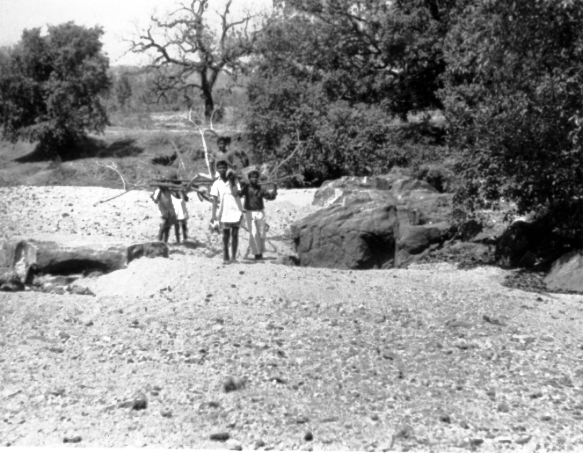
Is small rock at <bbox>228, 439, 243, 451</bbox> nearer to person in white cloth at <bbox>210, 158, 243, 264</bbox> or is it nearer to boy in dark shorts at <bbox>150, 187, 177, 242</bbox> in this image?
person in white cloth at <bbox>210, 158, 243, 264</bbox>

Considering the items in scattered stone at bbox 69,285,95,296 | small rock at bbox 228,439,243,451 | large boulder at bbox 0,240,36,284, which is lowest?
small rock at bbox 228,439,243,451

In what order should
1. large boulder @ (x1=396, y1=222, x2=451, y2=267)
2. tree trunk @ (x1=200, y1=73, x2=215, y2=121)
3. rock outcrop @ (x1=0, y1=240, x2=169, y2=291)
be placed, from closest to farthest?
rock outcrop @ (x1=0, y1=240, x2=169, y2=291) < large boulder @ (x1=396, y1=222, x2=451, y2=267) < tree trunk @ (x1=200, y1=73, x2=215, y2=121)

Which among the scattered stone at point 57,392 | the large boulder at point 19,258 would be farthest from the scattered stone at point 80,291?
the scattered stone at point 57,392

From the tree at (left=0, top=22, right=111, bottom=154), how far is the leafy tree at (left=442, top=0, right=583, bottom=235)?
2416 centimetres

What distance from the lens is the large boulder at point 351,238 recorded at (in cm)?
1147

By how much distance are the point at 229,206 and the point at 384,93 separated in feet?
50.9

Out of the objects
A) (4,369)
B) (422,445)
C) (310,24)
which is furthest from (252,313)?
(310,24)

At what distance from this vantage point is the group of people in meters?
10.1

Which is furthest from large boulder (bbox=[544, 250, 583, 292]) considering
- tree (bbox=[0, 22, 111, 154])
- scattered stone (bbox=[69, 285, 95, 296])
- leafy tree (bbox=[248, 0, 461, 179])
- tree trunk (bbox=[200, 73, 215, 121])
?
tree trunk (bbox=[200, 73, 215, 121])

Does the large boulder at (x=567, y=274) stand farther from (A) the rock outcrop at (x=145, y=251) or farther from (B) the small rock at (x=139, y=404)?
(B) the small rock at (x=139, y=404)

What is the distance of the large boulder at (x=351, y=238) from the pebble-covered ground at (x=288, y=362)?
2154 mm

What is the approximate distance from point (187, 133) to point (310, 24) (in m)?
11.3

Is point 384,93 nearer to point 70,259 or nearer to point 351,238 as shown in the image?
point 351,238

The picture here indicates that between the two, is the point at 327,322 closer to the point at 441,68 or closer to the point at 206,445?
the point at 206,445
